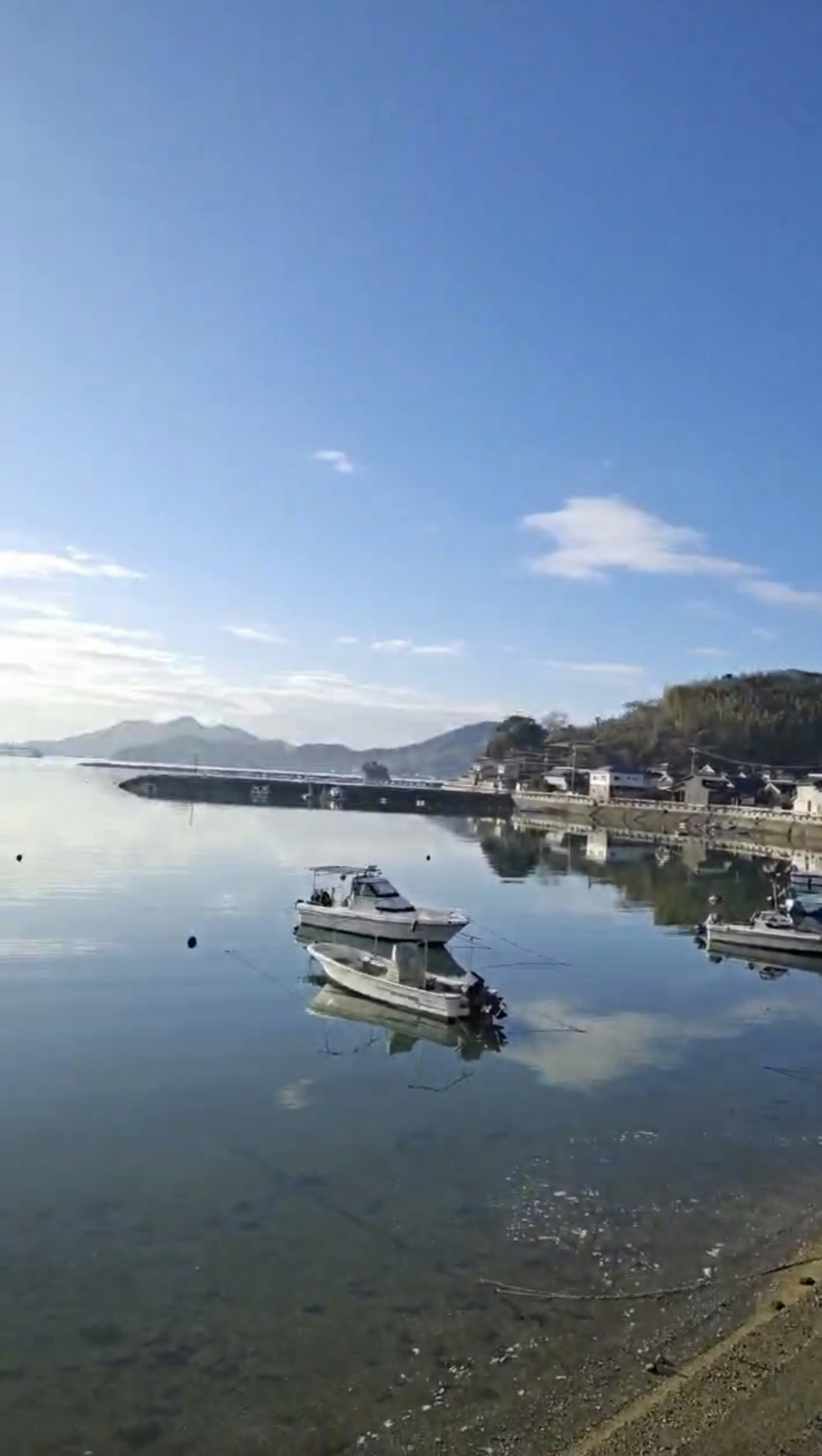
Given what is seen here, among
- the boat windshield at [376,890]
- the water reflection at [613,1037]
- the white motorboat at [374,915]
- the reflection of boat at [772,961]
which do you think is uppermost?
the boat windshield at [376,890]

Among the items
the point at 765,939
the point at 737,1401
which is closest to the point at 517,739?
the point at 765,939

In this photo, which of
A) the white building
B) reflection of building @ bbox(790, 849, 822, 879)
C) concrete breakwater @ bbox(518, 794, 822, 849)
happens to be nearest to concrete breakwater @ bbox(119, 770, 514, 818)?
concrete breakwater @ bbox(518, 794, 822, 849)

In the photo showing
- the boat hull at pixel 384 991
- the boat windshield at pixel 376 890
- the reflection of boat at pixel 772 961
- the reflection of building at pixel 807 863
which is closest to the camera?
the boat hull at pixel 384 991

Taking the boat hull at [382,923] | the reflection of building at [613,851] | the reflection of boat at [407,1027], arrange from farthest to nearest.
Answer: the reflection of building at [613,851] → the boat hull at [382,923] → the reflection of boat at [407,1027]

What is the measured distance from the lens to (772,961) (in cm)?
2955

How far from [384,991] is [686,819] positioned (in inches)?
3289

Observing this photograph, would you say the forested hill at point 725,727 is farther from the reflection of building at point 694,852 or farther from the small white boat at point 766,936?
the small white boat at point 766,936

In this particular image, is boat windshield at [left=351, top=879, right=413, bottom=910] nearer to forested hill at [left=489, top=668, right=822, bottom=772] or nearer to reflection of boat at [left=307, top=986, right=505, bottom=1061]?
reflection of boat at [left=307, top=986, right=505, bottom=1061]

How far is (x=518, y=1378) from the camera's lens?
319 inches

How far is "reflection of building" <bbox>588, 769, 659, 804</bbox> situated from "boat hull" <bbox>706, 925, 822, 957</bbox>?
8595cm

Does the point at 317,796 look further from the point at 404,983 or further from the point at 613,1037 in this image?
the point at 613,1037

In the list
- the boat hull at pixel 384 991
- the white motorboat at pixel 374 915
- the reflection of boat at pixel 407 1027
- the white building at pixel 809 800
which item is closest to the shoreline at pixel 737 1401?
the reflection of boat at pixel 407 1027

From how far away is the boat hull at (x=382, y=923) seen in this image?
27125 mm

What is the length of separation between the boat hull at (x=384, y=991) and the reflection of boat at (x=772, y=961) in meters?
11.8
